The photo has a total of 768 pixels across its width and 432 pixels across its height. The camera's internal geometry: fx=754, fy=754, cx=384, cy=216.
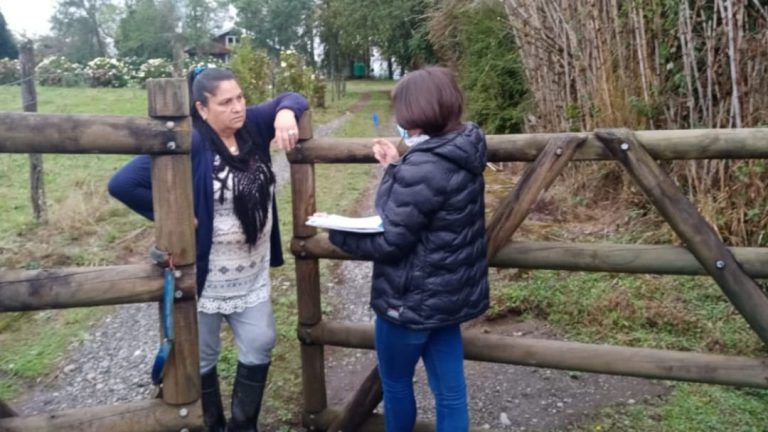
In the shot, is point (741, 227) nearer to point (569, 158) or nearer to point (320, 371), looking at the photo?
point (569, 158)

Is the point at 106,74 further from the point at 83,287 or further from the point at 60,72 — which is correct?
the point at 83,287

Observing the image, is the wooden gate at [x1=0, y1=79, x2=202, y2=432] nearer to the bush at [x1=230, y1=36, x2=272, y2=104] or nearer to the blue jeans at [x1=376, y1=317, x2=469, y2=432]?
the blue jeans at [x1=376, y1=317, x2=469, y2=432]

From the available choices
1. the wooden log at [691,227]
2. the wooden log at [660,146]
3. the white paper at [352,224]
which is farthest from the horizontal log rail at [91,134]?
the wooden log at [691,227]

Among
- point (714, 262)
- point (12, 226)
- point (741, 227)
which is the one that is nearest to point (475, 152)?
point (714, 262)

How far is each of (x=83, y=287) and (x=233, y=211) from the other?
0.67 metres

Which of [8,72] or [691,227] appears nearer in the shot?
[691,227]

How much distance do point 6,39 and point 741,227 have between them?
52684 millimetres

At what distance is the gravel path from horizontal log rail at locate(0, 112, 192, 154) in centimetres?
187

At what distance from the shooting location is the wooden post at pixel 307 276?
3.32m

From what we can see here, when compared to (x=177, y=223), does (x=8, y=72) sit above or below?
above

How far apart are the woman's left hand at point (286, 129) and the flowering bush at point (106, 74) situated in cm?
3279

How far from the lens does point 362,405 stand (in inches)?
131

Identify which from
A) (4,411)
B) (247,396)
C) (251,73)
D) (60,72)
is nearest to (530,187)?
(247,396)

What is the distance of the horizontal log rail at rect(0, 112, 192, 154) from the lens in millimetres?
2426
